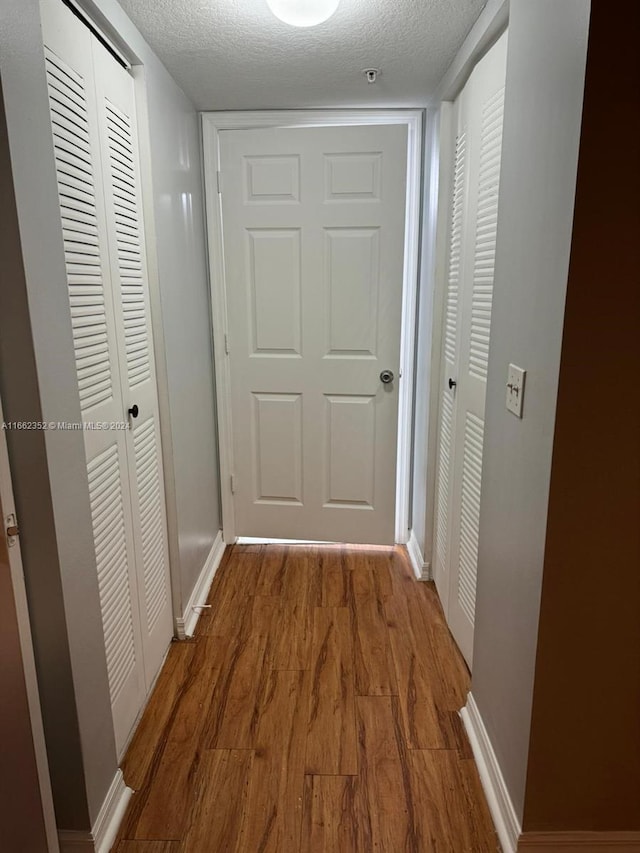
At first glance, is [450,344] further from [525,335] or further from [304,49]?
[304,49]

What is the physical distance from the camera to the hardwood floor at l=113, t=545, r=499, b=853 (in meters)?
1.40

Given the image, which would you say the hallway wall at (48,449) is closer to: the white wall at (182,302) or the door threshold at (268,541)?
the white wall at (182,302)

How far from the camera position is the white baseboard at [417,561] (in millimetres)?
2590

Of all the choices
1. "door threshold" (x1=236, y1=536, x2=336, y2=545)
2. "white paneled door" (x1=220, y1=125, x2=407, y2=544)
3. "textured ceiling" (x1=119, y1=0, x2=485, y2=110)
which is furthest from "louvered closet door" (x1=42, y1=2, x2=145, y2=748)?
"door threshold" (x1=236, y1=536, x2=336, y2=545)

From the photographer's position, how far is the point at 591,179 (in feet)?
3.21

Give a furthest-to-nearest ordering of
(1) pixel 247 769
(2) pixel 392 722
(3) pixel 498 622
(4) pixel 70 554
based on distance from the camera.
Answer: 1. (2) pixel 392 722
2. (1) pixel 247 769
3. (3) pixel 498 622
4. (4) pixel 70 554

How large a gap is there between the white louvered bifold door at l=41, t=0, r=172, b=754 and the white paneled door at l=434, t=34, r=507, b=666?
108 cm

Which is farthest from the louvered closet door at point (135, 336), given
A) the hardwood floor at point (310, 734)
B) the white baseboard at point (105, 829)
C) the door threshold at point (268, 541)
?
the door threshold at point (268, 541)

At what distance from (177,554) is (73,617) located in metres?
0.88

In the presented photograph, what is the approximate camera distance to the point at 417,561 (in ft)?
8.75

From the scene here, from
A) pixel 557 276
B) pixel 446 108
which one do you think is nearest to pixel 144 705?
pixel 557 276

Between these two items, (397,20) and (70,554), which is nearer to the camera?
(70,554)

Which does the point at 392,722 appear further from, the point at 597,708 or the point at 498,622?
the point at 597,708

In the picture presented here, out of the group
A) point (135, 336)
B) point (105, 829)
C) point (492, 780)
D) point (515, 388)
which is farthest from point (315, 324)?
point (105, 829)
